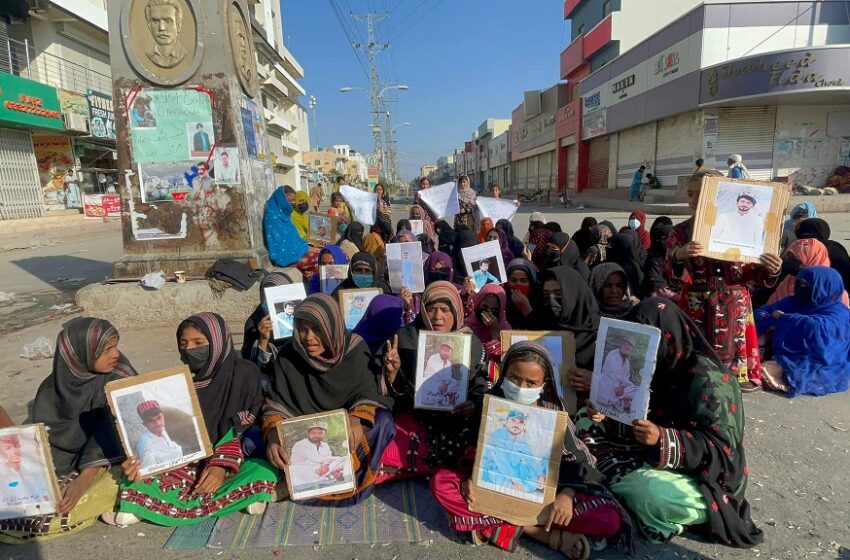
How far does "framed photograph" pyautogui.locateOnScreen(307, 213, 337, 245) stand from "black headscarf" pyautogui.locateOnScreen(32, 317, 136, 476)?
5335 millimetres

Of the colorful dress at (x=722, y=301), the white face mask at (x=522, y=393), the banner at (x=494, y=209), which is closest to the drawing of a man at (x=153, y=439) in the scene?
the white face mask at (x=522, y=393)

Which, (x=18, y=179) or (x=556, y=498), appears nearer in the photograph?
(x=556, y=498)

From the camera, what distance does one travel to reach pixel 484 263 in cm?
483

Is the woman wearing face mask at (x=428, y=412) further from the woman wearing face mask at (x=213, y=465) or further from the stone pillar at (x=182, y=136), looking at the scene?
the stone pillar at (x=182, y=136)

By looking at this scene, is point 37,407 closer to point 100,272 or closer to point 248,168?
point 248,168

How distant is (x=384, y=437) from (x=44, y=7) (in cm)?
2113

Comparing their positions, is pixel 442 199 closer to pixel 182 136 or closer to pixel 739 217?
pixel 182 136

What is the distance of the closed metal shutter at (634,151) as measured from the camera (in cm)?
2076

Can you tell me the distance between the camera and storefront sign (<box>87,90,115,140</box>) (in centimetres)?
1839

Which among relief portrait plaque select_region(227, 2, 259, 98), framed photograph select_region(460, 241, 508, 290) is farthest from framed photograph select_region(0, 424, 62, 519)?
relief portrait plaque select_region(227, 2, 259, 98)

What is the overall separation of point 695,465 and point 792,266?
9.90 feet

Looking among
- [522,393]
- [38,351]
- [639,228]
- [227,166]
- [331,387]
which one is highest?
[227,166]

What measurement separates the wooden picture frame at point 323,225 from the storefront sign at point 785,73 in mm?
14597

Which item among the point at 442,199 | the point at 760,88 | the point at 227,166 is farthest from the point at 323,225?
the point at 760,88
